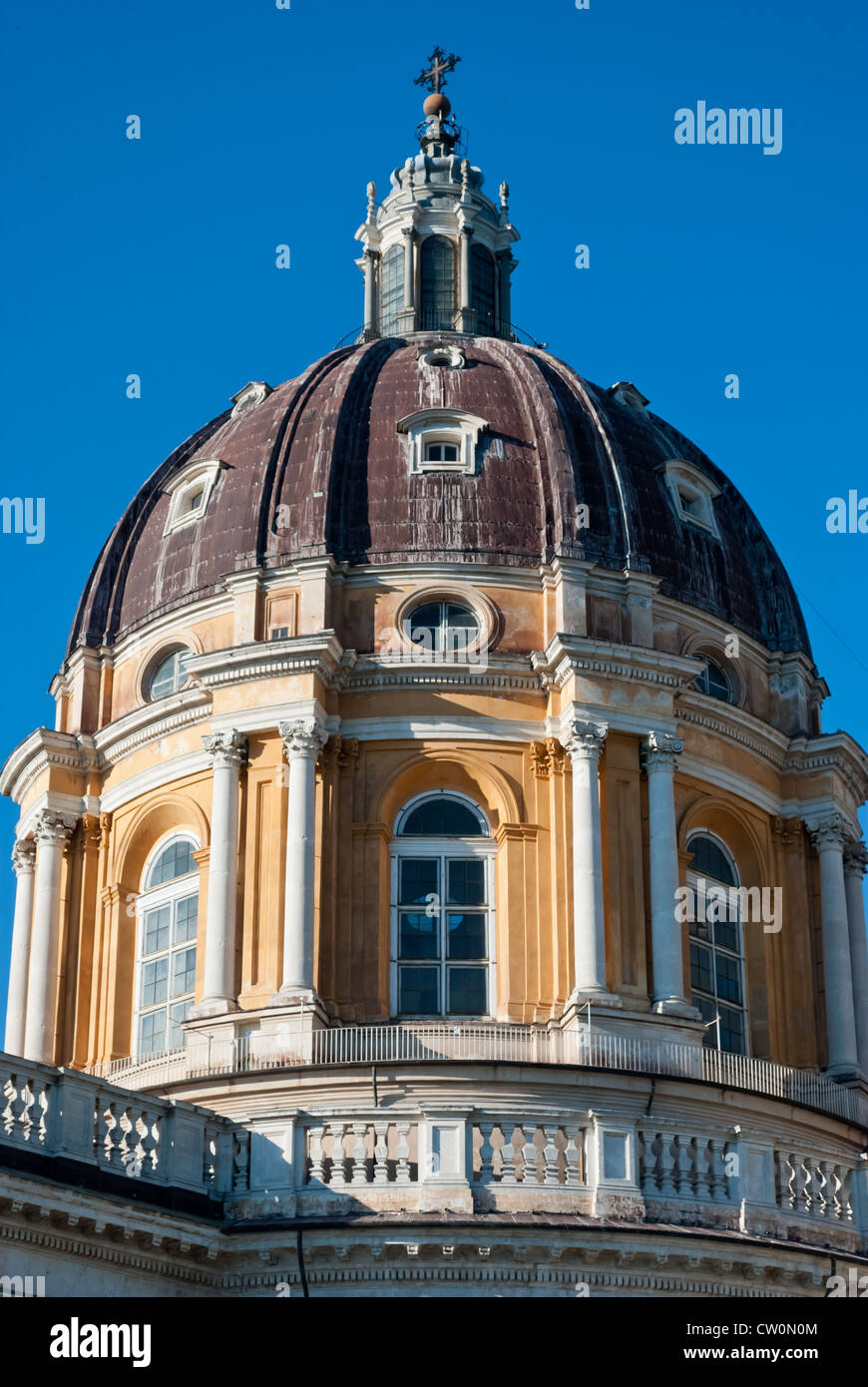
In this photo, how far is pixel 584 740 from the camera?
3619cm

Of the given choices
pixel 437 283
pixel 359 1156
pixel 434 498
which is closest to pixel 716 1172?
pixel 359 1156

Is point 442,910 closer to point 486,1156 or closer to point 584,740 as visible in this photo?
point 584,740

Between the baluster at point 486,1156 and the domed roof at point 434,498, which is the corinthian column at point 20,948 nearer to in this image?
the domed roof at point 434,498

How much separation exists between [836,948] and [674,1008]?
478cm

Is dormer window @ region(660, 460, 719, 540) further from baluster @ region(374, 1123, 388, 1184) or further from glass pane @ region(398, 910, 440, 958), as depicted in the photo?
baluster @ region(374, 1123, 388, 1184)

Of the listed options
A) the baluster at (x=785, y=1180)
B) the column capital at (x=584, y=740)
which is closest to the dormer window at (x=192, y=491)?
the column capital at (x=584, y=740)

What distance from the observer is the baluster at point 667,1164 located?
31.6 metres

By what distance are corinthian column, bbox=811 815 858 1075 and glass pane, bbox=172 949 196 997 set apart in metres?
9.41

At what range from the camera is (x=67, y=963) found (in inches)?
1508

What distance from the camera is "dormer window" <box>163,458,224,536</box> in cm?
4081
